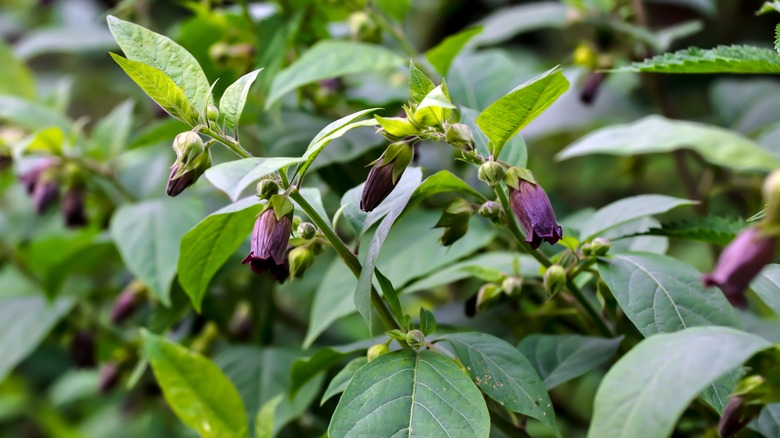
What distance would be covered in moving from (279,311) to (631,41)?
0.88 metres

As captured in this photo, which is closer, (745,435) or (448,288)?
(745,435)

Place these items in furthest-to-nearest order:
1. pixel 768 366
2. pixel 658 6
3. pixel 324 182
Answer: pixel 658 6
pixel 324 182
pixel 768 366

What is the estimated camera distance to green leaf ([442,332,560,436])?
25.5 inches

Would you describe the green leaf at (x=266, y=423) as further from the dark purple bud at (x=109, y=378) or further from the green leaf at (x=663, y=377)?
the dark purple bud at (x=109, y=378)

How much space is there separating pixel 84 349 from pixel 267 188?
95 centimetres

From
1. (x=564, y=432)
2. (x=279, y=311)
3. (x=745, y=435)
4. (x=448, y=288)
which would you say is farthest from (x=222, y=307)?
(x=745, y=435)

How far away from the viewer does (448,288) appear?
5.21 ft

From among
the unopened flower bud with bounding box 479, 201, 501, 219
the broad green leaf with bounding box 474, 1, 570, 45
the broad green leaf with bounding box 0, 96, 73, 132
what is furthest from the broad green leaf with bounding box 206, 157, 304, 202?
the broad green leaf with bounding box 474, 1, 570, 45

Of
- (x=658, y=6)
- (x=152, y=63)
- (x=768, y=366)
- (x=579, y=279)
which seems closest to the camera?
(x=768, y=366)

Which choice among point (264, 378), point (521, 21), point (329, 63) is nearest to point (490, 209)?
point (329, 63)

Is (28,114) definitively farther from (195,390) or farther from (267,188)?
(267,188)

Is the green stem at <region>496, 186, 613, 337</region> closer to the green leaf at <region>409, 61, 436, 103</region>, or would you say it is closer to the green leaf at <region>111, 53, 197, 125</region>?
the green leaf at <region>409, 61, 436, 103</region>

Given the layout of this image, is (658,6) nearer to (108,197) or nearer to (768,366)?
(108,197)

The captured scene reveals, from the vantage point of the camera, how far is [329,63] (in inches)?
42.0
